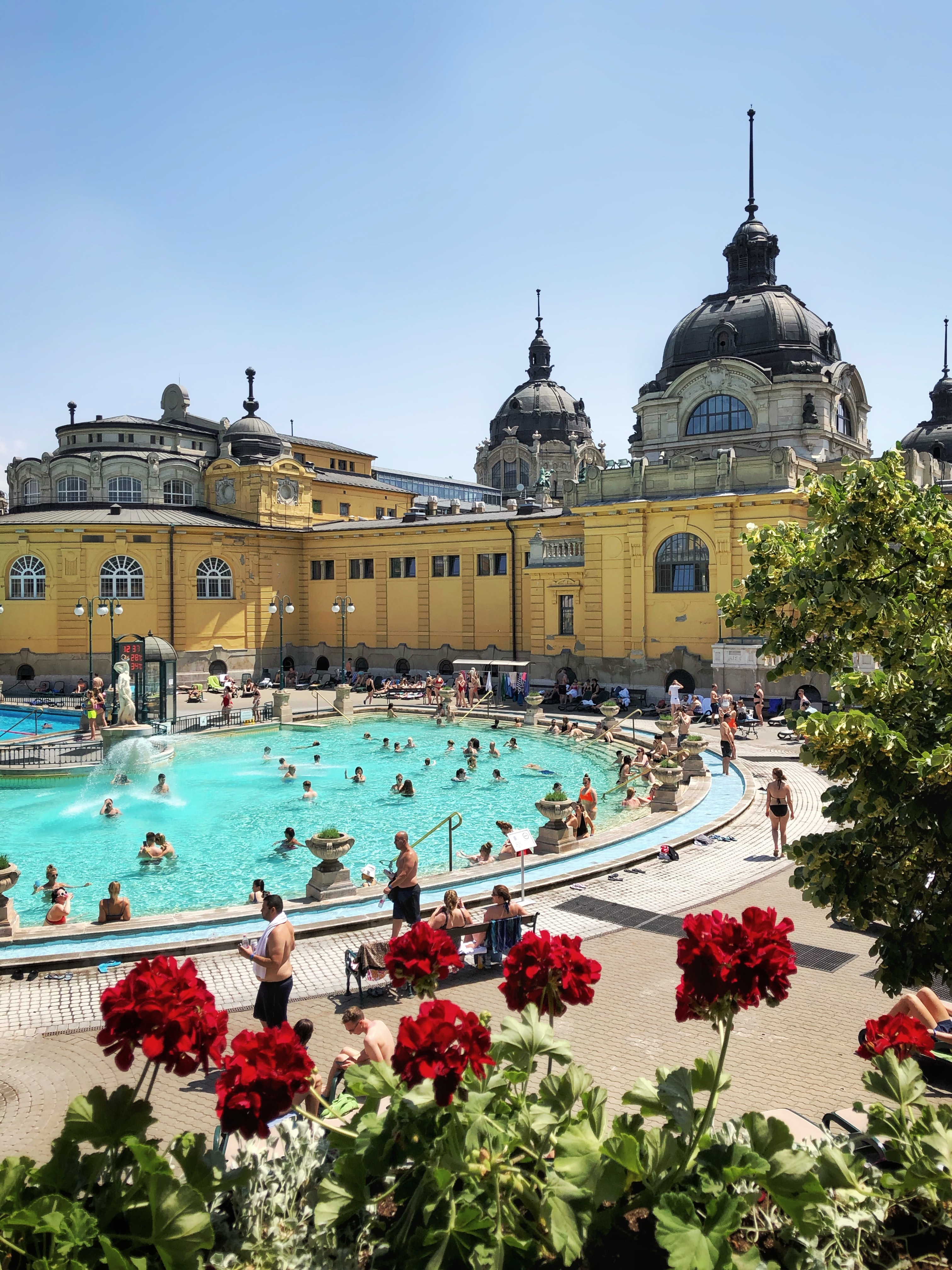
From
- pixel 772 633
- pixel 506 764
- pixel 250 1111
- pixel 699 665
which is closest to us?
pixel 250 1111

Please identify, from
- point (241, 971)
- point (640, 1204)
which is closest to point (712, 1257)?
point (640, 1204)

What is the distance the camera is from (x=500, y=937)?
33.7ft

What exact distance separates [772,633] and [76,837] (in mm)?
16468

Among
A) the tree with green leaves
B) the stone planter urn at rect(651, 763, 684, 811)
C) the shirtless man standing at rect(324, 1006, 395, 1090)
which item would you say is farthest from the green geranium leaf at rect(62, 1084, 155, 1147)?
the stone planter urn at rect(651, 763, 684, 811)

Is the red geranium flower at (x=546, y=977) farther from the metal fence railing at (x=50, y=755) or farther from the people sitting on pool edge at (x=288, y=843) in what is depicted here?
the metal fence railing at (x=50, y=755)

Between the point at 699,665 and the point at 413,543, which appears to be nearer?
the point at 699,665

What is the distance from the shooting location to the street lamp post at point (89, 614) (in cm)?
3616

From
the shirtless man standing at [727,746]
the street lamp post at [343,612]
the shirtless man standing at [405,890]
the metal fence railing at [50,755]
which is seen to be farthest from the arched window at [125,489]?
the shirtless man standing at [405,890]

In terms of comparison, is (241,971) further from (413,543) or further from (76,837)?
(413,543)

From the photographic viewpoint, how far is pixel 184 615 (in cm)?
4228

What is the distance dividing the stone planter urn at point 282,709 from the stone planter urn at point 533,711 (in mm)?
8807

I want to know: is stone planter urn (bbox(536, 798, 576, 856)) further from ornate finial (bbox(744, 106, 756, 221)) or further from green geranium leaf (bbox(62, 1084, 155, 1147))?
ornate finial (bbox(744, 106, 756, 221))

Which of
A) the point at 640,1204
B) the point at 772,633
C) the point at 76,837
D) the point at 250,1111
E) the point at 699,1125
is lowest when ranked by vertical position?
the point at 76,837

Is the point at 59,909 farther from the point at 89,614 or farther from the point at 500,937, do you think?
the point at 89,614
